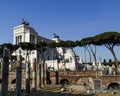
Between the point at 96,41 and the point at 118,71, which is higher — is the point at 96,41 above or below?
above

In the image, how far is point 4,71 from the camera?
652 inches

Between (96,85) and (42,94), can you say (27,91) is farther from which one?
(96,85)

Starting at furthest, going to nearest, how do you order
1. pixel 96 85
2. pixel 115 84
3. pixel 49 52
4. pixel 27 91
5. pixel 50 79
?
pixel 49 52
pixel 50 79
pixel 115 84
pixel 96 85
pixel 27 91

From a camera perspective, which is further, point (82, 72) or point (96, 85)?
point (82, 72)

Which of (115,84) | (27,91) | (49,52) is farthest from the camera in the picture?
(49,52)

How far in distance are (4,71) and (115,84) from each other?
123ft

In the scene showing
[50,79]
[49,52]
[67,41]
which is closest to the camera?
[50,79]

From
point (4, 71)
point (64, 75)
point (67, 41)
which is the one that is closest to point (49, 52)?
point (67, 41)

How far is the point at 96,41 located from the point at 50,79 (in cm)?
1308

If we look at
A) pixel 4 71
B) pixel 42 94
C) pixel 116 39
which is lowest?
pixel 42 94

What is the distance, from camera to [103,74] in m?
50.9

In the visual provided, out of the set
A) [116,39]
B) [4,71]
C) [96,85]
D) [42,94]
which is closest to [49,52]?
[116,39]

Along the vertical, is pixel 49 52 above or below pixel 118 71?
above

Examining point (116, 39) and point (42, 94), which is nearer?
point (42, 94)
